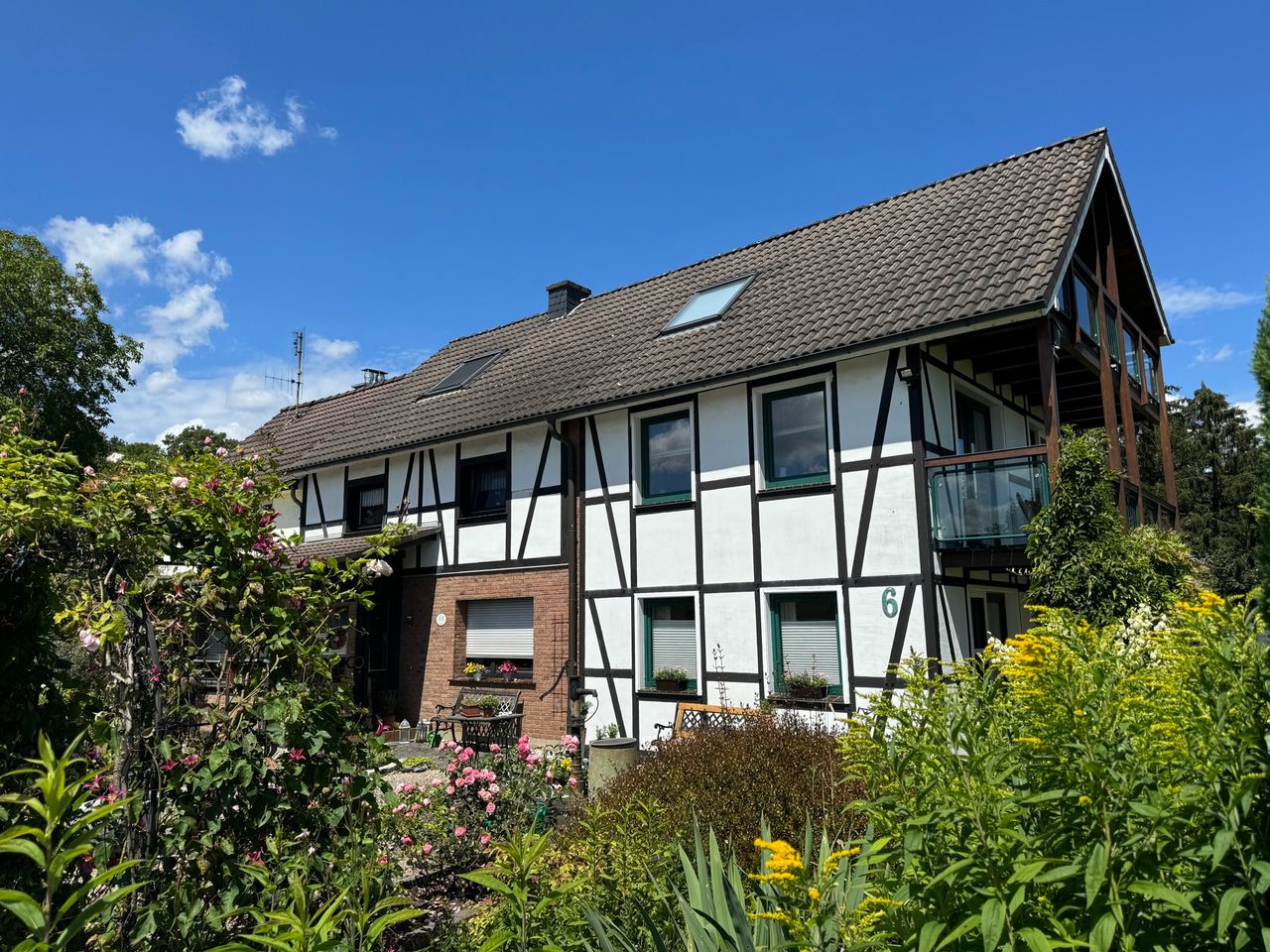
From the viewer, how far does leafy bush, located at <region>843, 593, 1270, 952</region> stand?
1.92 meters

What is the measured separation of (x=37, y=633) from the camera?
11.0 ft

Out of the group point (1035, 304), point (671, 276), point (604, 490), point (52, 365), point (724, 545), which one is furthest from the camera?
point (52, 365)

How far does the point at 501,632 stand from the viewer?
14.6 meters

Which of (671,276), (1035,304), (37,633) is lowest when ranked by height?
(37,633)

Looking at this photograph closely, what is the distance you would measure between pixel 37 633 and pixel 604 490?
10.1 metres

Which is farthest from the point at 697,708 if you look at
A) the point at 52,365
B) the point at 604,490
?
the point at 52,365

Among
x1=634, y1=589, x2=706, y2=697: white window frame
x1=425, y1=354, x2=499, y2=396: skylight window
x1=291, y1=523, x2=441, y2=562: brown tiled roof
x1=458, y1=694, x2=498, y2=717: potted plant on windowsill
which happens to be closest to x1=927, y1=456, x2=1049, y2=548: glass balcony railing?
x1=634, y1=589, x2=706, y2=697: white window frame

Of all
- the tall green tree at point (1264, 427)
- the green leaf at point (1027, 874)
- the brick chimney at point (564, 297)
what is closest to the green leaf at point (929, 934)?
the green leaf at point (1027, 874)

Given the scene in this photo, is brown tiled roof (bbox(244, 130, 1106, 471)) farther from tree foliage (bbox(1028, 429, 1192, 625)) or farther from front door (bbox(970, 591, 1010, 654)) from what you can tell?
front door (bbox(970, 591, 1010, 654))

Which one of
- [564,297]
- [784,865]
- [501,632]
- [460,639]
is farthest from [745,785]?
[564,297]

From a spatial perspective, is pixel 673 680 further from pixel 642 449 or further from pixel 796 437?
pixel 796 437

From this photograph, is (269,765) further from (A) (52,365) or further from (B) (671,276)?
(A) (52,365)

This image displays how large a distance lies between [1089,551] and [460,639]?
33.8ft

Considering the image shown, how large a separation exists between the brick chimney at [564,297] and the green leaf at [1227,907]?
1795cm
